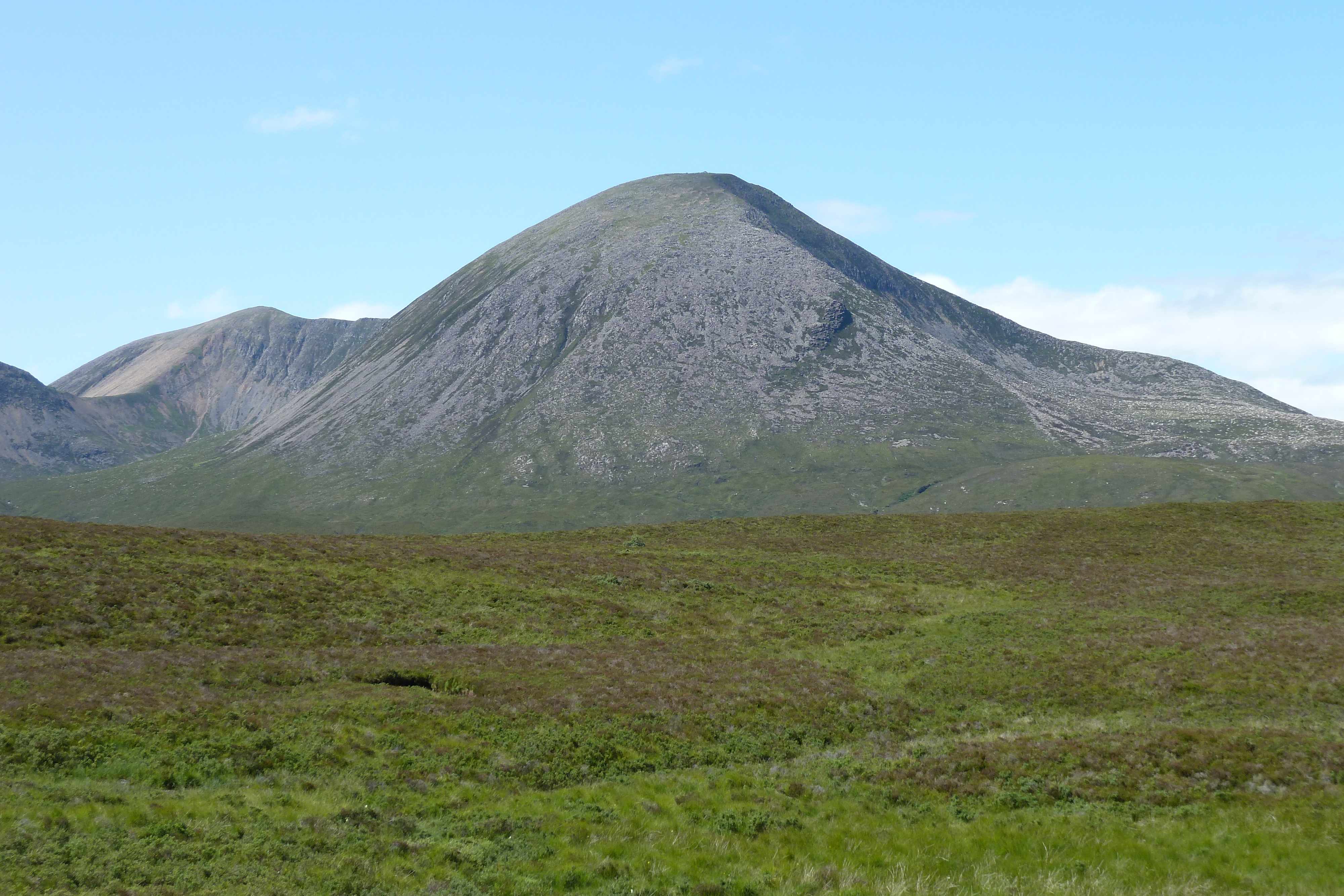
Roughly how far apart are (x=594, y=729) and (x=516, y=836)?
960 centimetres

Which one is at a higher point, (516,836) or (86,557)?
(86,557)

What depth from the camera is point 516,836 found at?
20000 millimetres

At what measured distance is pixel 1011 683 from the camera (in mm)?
36781

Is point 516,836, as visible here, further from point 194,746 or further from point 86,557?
point 86,557

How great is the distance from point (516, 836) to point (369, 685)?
15676 mm

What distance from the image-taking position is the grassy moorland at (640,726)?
18.1 meters

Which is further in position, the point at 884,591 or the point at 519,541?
the point at 519,541

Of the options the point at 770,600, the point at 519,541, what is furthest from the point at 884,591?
the point at 519,541

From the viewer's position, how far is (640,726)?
1188 inches

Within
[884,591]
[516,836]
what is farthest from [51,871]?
[884,591]

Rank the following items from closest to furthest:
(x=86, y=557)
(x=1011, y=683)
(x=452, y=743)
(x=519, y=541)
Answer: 1. (x=452, y=743)
2. (x=1011, y=683)
3. (x=86, y=557)
4. (x=519, y=541)

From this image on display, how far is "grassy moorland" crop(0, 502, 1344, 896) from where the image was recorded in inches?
712

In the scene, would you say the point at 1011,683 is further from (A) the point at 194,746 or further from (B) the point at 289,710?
(A) the point at 194,746

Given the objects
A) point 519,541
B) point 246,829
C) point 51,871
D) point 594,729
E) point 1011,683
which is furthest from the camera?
point 519,541
